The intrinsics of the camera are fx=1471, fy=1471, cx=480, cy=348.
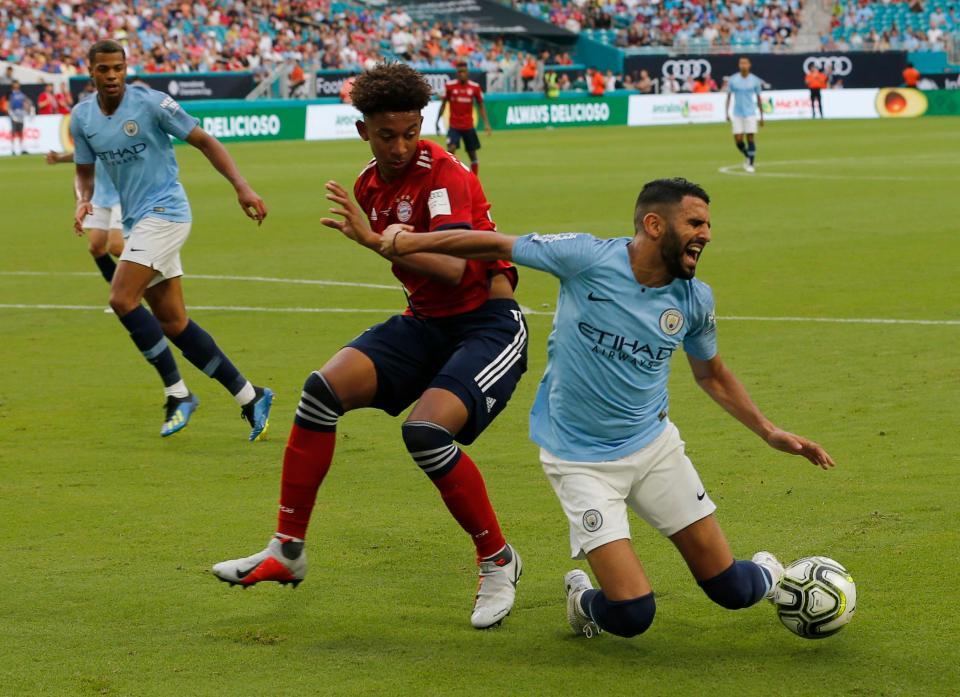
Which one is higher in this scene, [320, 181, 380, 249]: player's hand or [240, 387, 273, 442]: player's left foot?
[320, 181, 380, 249]: player's hand

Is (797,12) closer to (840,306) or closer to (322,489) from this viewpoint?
(840,306)

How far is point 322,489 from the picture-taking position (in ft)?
24.2

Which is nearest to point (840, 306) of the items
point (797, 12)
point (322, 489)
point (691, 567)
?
point (322, 489)

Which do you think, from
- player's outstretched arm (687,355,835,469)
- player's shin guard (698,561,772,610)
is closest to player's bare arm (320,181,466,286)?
player's outstretched arm (687,355,835,469)

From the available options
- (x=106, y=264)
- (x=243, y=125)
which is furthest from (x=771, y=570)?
Answer: (x=243, y=125)

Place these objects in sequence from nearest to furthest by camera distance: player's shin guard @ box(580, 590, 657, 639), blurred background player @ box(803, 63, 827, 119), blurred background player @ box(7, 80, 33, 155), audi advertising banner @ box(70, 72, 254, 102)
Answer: player's shin guard @ box(580, 590, 657, 639) < blurred background player @ box(7, 80, 33, 155) < audi advertising banner @ box(70, 72, 254, 102) < blurred background player @ box(803, 63, 827, 119)

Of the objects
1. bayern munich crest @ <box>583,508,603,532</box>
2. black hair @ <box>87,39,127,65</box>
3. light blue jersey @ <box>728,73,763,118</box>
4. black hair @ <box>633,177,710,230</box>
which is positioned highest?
black hair @ <box>633,177,710,230</box>

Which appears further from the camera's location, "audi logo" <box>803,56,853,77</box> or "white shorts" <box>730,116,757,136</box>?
"audi logo" <box>803,56,853,77</box>

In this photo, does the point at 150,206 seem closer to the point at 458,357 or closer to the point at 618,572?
the point at 458,357

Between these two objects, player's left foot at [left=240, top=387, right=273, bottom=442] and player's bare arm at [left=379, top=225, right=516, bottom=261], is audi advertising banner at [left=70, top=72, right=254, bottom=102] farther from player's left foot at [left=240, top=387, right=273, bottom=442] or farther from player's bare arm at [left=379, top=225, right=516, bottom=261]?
player's bare arm at [left=379, top=225, right=516, bottom=261]

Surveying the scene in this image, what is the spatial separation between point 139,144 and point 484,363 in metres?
4.18

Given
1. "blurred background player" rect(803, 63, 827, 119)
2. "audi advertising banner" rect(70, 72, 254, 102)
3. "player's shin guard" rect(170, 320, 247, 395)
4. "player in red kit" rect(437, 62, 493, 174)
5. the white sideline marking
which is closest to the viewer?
"player's shin guard" rect(170, 320, 247, 395)

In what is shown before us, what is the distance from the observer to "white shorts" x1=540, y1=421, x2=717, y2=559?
16.2 feet

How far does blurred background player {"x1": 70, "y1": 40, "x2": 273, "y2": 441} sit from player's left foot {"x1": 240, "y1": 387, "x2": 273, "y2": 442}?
3.9 inches
